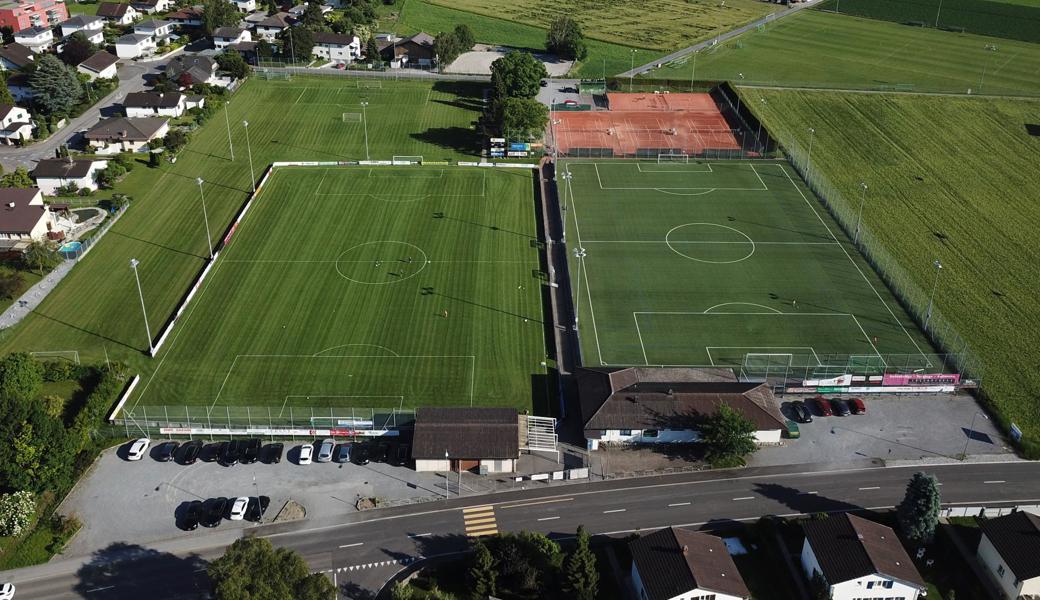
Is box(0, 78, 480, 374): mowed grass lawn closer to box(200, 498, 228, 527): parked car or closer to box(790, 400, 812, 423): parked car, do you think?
box(200, 498, 228, 527): parked car

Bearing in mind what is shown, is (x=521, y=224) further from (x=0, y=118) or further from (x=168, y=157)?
(x=0, y=118)

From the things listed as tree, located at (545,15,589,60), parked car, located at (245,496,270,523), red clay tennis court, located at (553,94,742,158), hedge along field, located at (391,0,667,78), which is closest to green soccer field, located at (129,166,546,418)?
parked car, located at (245,496,270,523)

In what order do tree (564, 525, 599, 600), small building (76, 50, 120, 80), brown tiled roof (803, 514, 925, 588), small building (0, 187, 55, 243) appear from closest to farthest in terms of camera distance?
1. tree (564, 525, 599, 600)
2. brown tiled roof (803, 514, 925, 588)
3. small building (0, 187, 55, 243)
4. small building (76, 50, 120, 80)

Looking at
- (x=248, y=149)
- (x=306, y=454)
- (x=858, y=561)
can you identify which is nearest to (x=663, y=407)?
(x=858, y=561)

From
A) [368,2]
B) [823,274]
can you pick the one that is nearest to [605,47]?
[368,2]

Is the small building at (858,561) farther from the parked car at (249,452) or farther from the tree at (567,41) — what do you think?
the tree at (567,41)

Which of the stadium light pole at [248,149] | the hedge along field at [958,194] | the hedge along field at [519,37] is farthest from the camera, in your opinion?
the hedge along field at [519,37]

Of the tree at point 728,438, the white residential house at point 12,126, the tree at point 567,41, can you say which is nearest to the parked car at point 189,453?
the tree at point 728,438
